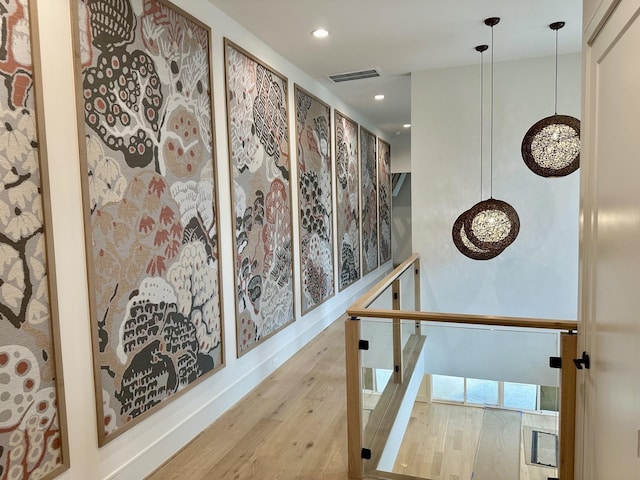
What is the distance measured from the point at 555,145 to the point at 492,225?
83cm

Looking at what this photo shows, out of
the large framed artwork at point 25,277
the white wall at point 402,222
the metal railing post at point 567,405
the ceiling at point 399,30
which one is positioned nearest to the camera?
the large framed artwork at point 25,277

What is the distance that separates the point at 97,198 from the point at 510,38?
3847 millimetres

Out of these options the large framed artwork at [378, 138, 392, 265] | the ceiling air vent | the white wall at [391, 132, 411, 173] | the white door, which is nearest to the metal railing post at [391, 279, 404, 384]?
the white door

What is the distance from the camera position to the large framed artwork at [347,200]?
5.89m

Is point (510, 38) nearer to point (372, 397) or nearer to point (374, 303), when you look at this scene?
point (374, 303)

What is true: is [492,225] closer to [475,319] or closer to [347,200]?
[475,319]

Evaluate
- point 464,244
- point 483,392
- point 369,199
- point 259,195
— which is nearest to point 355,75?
point 259,195

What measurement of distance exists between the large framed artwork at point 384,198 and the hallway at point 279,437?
4.51 metres

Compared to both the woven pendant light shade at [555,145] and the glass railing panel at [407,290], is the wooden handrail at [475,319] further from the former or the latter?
the woven pendant light shade at [555,145]

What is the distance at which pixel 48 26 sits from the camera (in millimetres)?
1928

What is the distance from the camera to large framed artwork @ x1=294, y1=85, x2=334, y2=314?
4.69m

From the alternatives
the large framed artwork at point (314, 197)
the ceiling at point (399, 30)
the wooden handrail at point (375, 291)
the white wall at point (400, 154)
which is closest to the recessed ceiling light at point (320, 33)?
the ceiling at point (399, 30)

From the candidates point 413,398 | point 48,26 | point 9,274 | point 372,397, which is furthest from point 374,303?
point 48,26

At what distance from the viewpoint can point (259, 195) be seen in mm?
3779
